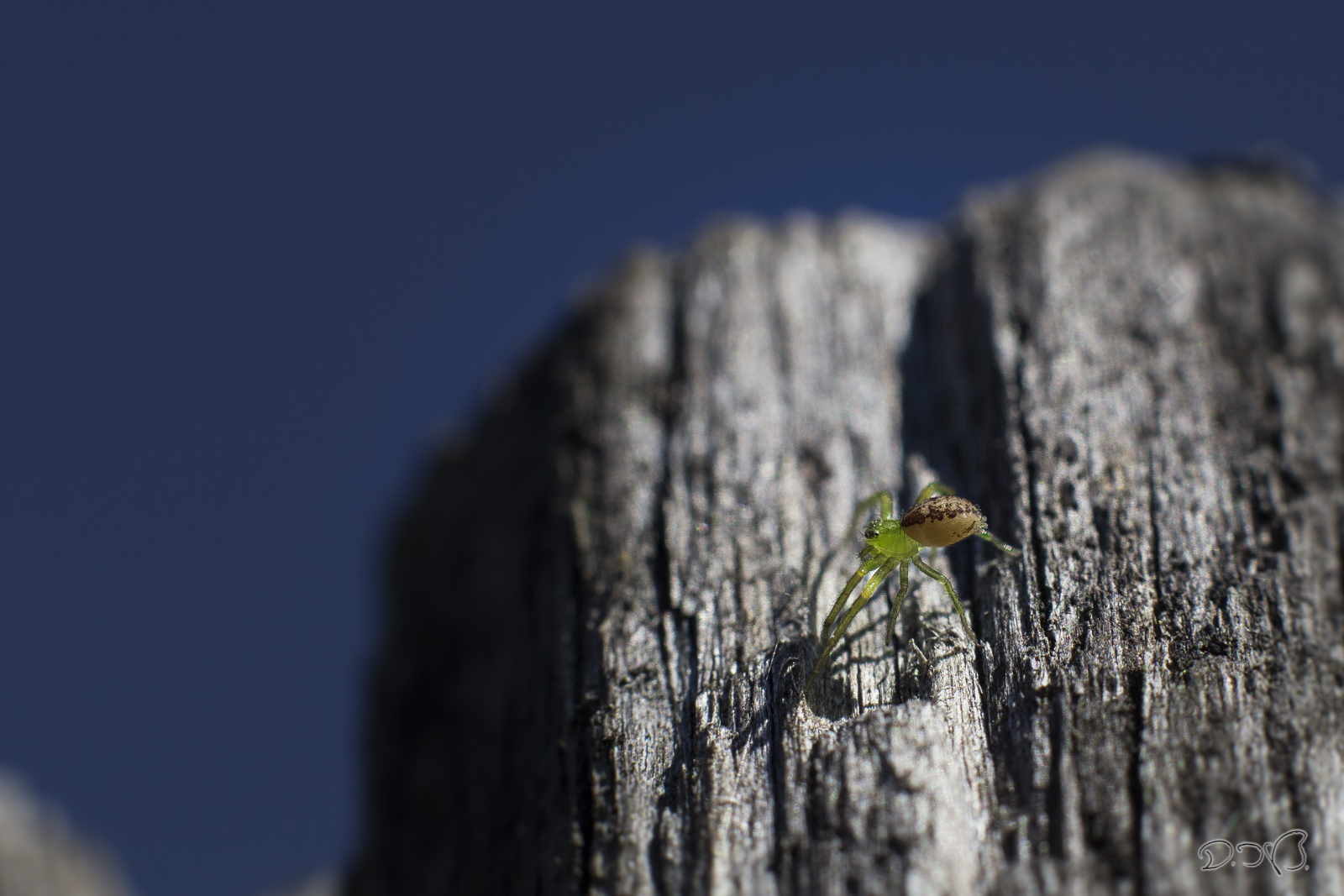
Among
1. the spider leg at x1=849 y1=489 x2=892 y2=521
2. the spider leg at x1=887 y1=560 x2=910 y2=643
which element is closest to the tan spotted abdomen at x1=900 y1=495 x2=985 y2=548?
the spider leg at x1=887 y1=560 x2=910 y2=643

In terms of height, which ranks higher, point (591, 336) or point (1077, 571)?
point (591, 336)

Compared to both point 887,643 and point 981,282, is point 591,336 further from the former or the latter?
point 887,643

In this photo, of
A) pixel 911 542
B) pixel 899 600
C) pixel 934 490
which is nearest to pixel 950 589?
pixel 899 600

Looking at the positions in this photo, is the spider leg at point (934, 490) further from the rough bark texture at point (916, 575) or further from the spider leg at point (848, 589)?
the spider leg at point (848, 589)

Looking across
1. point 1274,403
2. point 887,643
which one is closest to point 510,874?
point 887,643

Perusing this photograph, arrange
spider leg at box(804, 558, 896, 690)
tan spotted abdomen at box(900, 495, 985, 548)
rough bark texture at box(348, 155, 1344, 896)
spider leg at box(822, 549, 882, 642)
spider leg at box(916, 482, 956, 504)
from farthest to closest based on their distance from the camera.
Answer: spider leg at box(916, 482, 956, 504) < tan spotted abdomen at box(900, 495, 985, 548) < spider leg at box(822, 549, 882, 642) < spider leg at box(804, 558, 896, 690) < rough bark texture at box(348, 155, 1344, 896)

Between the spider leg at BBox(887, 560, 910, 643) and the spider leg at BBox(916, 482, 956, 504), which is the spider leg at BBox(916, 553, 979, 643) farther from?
the spider leg at BBox(916, 482, 956, 504)
